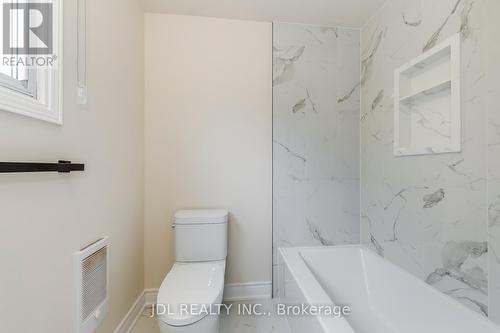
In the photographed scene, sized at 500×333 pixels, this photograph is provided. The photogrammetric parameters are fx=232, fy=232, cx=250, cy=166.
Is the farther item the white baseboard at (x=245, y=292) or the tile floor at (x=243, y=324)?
the white baseboard at (x=245, y=292)

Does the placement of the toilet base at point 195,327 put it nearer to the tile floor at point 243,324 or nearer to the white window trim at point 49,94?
the tile floor at point 243,324

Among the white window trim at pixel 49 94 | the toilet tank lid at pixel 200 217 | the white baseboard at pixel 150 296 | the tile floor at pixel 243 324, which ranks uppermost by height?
the white window trim at pixel 49 94

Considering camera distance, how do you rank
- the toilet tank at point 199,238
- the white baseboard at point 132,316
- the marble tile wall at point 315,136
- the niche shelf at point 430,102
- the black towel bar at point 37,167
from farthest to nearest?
the marble tile wall at point 315,136 → the toilet tank at point 199,238 → the white baseboard at point 132,316 → the niche shelf at point 430,102 → the black towel bar at point 37,167

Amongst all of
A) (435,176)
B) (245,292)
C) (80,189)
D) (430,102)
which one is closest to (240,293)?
(245,292)

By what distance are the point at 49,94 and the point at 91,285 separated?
89cm

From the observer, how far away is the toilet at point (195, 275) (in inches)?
43.6

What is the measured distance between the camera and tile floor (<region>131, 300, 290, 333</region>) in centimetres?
159

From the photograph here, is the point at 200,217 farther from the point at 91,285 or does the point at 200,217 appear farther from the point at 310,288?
the point at 310,288

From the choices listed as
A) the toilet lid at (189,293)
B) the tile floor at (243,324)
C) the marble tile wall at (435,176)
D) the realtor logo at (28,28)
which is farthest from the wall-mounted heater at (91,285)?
the marble tile wall at (435,176)

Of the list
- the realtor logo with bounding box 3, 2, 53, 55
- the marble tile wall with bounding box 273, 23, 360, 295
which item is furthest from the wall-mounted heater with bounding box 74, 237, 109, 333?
the marble tile wall with bounding box 273, 23, 360, 295

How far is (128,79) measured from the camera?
62.0 inches

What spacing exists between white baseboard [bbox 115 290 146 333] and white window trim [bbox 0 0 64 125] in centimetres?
131

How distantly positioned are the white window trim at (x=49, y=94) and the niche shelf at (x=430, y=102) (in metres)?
1.82

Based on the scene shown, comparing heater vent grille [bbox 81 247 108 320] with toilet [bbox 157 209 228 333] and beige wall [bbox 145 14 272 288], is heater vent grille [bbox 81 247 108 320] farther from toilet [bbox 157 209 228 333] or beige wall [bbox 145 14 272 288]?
beige wall [bbox 145 14 272 288]
